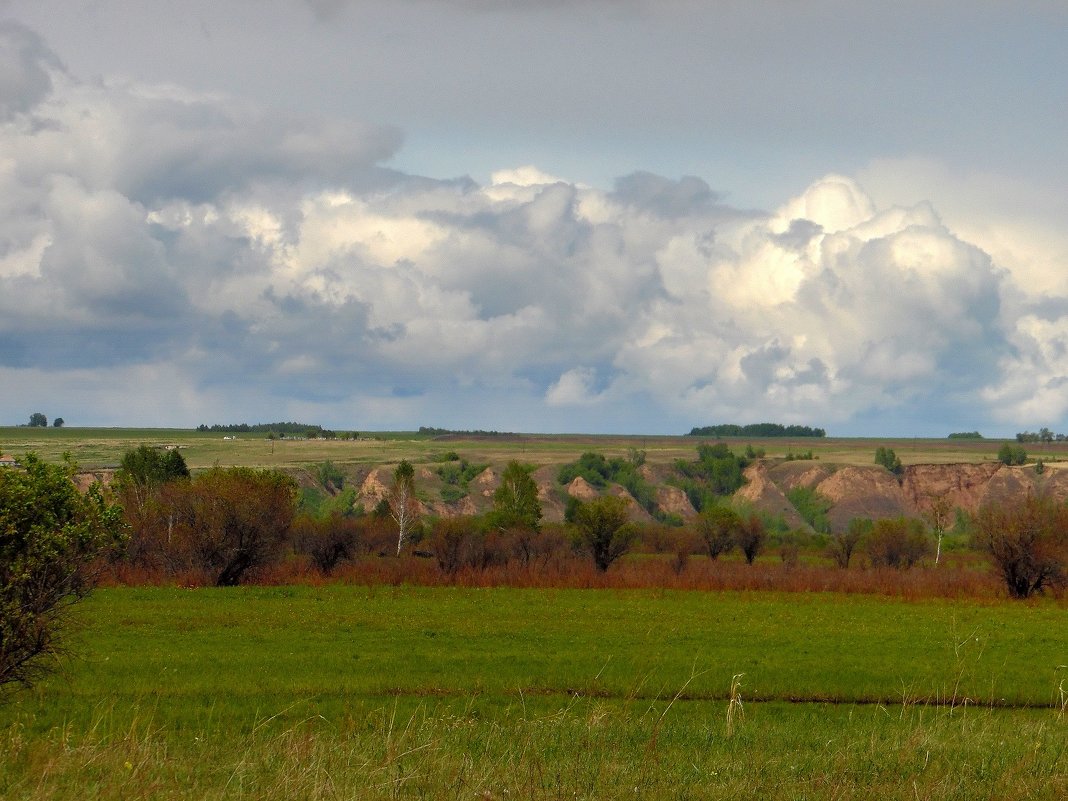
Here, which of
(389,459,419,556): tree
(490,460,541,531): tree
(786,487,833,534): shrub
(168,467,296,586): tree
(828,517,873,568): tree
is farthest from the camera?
(786,487,833,534): shrub

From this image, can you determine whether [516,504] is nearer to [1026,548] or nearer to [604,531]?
[604,531]

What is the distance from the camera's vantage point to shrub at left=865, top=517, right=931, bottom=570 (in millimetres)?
90250

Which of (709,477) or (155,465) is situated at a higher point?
(155,465)

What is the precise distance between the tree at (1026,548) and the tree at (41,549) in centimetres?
5240

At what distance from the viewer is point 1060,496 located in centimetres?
15350

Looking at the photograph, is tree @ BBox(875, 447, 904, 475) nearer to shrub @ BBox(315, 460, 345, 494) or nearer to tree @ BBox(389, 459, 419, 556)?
shrub @ BBox(315, 460, 345, 494)

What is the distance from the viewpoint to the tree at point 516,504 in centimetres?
9231

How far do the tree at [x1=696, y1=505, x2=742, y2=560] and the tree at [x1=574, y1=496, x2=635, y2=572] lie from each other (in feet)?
49.9

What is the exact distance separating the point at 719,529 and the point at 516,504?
764 inches

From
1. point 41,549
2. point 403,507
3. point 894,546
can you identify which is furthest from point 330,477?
point 41,549

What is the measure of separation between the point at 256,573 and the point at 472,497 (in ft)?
305

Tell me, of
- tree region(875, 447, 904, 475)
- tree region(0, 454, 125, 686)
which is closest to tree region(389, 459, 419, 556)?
tree region(0, 454, 125, 686)

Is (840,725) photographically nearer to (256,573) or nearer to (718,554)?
(256,573)

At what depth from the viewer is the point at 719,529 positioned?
9219 centimetres
